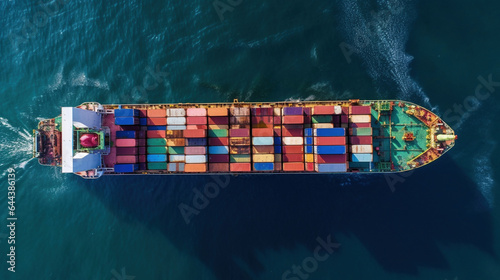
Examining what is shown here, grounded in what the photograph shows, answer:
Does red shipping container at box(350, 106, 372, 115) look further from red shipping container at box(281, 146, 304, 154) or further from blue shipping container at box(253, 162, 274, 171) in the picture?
blue shipping container at box(253, 162, 274, 171)

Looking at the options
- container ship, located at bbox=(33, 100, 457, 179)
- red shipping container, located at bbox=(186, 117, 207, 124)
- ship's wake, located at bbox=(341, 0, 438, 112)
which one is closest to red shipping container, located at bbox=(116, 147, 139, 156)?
container ship, located at bbox=(33, 100, 457, 179)

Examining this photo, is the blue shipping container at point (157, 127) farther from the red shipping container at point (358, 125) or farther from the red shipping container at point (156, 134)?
the red shipping container at point (358, 125)

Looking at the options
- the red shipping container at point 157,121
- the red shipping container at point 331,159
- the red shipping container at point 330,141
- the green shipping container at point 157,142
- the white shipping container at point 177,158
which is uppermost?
the red shipping container at point 157,121

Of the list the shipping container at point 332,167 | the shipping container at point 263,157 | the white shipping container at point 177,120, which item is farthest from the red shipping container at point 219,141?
the shipping container at point 332,167

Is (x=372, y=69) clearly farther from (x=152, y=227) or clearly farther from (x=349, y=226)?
(x=152, y=227)

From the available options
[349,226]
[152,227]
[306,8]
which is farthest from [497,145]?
[152,227]

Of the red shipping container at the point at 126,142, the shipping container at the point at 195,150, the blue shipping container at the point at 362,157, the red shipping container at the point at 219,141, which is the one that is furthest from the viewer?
the red shipping container at the point at 126,142

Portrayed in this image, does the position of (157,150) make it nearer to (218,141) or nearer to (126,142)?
(126,142)

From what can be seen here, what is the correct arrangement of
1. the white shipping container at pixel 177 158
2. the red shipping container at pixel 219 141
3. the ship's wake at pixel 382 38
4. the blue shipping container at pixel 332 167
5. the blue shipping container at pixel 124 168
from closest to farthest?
1. the blue shipping container at pixel 332 167
2. the blue shipping container at pixel 124 168
3. the red shipping container at pixel 219 141
4. the white shipping container at pixel 177 158
5. the ship's wake at pixel 382 38
